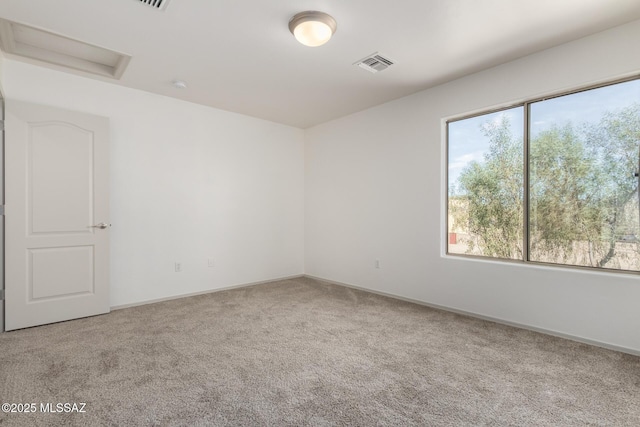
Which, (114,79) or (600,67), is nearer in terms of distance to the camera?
(600,67)

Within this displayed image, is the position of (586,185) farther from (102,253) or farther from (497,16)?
(102,253)

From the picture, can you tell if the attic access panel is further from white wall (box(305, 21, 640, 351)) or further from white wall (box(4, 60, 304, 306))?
white wall (box(305, 21, 640, 351))

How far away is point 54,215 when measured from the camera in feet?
10.5

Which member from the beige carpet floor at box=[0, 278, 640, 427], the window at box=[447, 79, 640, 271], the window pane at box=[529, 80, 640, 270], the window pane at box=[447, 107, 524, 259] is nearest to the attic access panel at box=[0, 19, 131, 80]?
the beige carpet floor at box=[0, 278, 640, 427]

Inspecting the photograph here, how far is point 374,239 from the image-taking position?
450 cm

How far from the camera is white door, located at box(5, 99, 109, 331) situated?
9.85ft

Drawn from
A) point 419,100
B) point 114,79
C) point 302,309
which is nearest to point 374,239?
point 302,309

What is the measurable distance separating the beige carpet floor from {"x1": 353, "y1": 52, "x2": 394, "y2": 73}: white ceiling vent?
2745 mm

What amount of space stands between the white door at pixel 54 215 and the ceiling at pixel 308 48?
786 millimetres

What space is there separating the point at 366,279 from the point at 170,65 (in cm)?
372

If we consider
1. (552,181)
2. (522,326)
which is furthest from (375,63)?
(522,326)

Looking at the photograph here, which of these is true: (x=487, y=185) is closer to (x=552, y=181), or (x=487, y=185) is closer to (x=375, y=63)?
(x=552, y=181)

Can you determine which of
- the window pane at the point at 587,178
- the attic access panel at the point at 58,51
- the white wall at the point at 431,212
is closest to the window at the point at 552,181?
the window pane at the point at 587,178

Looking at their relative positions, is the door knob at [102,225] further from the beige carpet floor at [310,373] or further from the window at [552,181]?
the window at [552,181]
